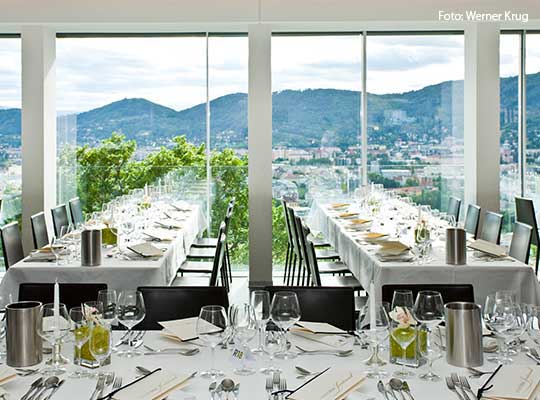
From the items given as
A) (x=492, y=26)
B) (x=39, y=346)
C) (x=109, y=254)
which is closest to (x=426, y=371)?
(x=39, y=346)

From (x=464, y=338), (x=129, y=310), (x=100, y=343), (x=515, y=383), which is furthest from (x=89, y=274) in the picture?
(x=515, y=383)

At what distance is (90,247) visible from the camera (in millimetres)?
4719

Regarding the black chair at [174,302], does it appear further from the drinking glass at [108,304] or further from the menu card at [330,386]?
the menu card at [330,386]

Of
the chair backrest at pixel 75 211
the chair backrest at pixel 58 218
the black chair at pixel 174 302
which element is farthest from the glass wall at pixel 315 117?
the black chair at pixel 174 302

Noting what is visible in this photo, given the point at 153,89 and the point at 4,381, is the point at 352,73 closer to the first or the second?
the point at 153,89

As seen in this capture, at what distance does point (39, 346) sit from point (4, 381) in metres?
0.23

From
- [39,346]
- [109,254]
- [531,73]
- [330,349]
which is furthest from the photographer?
[531,73]

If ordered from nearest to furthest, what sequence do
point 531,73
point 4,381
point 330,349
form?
point 4,381 < point 330,349 < point 531,73

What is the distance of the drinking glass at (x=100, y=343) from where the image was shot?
7.91 ft

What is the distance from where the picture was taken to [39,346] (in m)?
2.54

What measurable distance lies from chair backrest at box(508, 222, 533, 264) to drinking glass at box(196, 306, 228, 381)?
3.23 metres

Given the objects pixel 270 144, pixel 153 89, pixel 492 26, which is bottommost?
pixel 270 144

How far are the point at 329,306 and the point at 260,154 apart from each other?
15.9ft

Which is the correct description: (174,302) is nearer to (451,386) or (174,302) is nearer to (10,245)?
(451,386)
